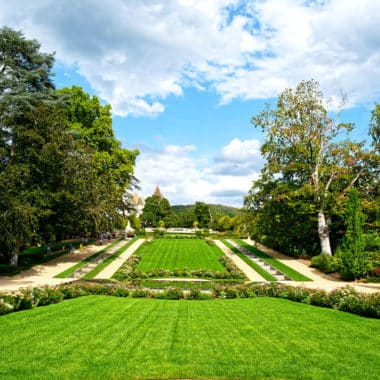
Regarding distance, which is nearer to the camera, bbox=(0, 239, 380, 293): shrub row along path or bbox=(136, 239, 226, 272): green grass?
bbox=(0, 239, 380, 293): shrub row along path

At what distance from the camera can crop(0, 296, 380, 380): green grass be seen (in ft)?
18.8

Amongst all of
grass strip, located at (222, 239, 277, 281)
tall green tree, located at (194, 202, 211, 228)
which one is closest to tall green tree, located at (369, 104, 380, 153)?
grass strip, located at (222, 239, 277, 281)

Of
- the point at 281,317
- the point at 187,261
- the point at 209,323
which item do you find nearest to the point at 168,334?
the point at 209,323

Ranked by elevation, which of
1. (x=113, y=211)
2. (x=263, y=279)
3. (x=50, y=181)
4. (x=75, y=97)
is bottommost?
(x=263, y=279)

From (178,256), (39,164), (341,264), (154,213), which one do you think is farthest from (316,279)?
(154,213)

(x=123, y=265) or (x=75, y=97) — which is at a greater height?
(x=75, y=97)

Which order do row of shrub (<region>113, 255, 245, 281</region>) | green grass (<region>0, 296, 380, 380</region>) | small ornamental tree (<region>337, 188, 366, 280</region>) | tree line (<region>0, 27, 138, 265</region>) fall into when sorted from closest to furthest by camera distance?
1. green grass (<region>0, 296, 380, 380</region>)
2. tree line (<region>0, 27, 138, 265</region>)
3. small ornamental tree (<region>337, 188, 366, 280</region>)
4. row of shrub (<region>113, 255, 245, 281</region>)

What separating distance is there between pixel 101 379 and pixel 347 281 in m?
18.8

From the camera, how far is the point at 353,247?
20344mm

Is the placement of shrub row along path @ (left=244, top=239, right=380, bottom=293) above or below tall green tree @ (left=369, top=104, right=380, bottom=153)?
below

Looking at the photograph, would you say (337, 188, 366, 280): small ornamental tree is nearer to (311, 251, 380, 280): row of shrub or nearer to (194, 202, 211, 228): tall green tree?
(311, 251, 380, 280): row of shrub

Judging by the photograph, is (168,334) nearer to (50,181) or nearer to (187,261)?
(50,181)

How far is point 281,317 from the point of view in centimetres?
1011

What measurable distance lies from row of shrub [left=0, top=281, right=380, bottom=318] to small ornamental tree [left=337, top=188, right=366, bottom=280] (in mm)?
6911
